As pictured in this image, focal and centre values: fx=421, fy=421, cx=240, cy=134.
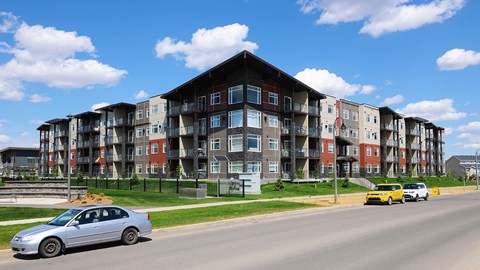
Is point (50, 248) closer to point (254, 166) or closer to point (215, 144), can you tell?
point (254, 166)

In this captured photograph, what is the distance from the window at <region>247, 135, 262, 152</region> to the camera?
4859 centimetres

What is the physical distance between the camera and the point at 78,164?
84.1 meters

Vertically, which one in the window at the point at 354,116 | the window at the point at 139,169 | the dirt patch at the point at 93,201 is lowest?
the dirt patch at the point at 93,201

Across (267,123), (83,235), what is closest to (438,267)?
(83,235)

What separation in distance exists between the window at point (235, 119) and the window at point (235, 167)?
4335mm

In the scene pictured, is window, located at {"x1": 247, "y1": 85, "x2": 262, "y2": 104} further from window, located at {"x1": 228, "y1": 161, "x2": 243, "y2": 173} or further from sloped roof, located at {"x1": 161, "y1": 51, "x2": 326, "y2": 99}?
window, located at {"x1": 228, "y1": 161, "x2": 243, "y2": 173}

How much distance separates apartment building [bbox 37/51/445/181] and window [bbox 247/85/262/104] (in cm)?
12

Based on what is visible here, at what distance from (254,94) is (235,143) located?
20.3 ft

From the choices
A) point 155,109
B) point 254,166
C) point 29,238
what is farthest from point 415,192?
point 155,109

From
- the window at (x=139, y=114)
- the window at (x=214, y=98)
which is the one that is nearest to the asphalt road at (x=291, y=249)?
the window at (x=214, y=98)

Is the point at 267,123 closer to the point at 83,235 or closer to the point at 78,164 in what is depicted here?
the point at 83,235

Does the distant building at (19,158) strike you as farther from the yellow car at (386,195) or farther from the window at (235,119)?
the yellow car at (386,195)

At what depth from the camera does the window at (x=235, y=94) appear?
4919 cm

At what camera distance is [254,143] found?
4928cm
